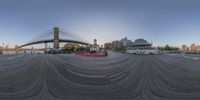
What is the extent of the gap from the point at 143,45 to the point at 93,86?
48472 mm

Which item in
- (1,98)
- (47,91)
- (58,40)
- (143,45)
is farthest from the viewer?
(58,40)

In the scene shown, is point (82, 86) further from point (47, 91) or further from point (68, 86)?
point (47, 91)

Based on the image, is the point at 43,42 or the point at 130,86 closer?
the point at 130,86

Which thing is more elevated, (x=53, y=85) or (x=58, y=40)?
(x=58, y=40)

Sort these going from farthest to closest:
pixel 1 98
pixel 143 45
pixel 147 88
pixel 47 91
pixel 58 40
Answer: pixel 58 40 < pixel 143 45 < pixel 147 88 < pixel 47 91 < pixel 1 98

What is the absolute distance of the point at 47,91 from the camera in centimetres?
729

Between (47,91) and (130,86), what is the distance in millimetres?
3675

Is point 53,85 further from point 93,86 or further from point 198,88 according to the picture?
point 198,88

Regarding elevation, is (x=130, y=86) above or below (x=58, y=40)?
below

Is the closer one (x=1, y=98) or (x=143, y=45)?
(x=1, y=98)

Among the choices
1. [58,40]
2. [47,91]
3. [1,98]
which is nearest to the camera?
[1,98]

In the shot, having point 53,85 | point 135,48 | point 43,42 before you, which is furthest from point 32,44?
point 53,85

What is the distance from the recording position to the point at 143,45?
54.8 metres

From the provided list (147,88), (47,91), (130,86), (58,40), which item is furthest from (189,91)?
(58,40)
